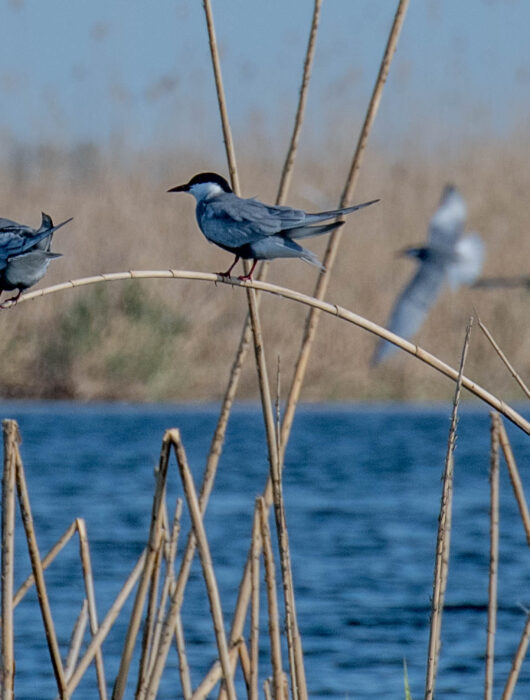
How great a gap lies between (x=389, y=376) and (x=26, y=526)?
16.3 meters

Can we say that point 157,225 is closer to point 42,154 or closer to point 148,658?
point 42,154

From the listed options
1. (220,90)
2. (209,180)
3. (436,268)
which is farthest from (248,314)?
(436,268)

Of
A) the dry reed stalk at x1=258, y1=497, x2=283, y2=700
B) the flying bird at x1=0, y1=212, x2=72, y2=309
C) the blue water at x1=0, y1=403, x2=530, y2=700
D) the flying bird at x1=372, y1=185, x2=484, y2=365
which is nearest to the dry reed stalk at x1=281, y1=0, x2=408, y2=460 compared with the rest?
the dry reed stalk at x1=258, y1=497, x2=283, y2=700

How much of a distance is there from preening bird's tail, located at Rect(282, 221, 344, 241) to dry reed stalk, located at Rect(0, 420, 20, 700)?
0.86 metres

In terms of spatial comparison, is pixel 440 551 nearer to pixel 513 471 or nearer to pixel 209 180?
pixel 513 471

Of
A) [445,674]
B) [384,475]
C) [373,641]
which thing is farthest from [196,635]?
[384,475]

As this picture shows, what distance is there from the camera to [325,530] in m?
14.4

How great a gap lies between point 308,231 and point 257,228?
0.25 metres

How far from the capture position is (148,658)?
4.03 meters

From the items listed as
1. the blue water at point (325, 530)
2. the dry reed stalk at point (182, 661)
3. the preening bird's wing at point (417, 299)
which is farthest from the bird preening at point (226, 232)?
the preening bird's wing at point (417, 299)

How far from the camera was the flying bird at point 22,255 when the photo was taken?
13.8ft

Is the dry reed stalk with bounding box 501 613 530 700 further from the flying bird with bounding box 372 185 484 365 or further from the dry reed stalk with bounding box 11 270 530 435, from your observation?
the flying bird with bounding box 372 185 484 365

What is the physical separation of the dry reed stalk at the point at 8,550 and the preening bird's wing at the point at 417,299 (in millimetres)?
3916

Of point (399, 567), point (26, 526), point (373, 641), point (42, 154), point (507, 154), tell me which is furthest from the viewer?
point (42, 154)
